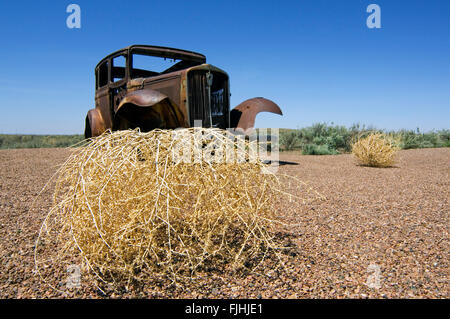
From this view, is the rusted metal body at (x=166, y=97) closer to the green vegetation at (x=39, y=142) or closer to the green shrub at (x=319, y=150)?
the green shrub at (x=319, y=150)

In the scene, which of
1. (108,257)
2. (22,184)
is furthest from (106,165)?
(22,184)

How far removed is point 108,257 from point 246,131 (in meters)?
4.85

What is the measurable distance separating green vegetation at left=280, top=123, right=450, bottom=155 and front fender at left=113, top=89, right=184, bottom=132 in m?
9.01

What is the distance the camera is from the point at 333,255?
8.04 ft

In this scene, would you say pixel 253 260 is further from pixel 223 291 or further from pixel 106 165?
pixel 106 165

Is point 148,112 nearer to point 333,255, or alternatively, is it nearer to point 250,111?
point 250,111

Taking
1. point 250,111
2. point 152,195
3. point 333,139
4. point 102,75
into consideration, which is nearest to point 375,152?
point 250,111

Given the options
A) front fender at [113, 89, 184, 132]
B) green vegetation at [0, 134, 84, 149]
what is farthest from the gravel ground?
green vegetation at [0, 134, 84, 149]

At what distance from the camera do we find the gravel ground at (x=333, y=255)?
192 centimetres

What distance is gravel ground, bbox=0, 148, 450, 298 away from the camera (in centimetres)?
192

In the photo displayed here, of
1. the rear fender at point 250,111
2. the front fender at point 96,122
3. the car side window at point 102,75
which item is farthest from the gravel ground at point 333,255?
the car side window at point 102,75
